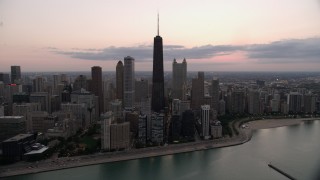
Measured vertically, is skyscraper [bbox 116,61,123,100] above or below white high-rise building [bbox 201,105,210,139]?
above

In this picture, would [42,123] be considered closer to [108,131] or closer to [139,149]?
[108,131]

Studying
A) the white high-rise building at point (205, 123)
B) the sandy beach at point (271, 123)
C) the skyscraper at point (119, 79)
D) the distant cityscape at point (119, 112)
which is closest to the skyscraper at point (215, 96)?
the distant cityscape at point (119, 112)

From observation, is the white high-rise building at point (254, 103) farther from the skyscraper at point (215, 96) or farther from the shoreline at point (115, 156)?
the shoreline at point (115, 156)

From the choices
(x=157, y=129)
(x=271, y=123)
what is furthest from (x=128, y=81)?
(x=271, y=123)

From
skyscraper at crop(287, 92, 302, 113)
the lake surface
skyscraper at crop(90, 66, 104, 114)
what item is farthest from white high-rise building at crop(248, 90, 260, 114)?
skyscraper at crop(90, 66, 104, 114)

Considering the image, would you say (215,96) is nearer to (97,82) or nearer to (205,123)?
(205,123)

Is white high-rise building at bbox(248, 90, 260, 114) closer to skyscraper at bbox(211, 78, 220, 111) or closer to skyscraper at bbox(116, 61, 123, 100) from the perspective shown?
skyscraper at bbox(211, 78, 220, 111)
